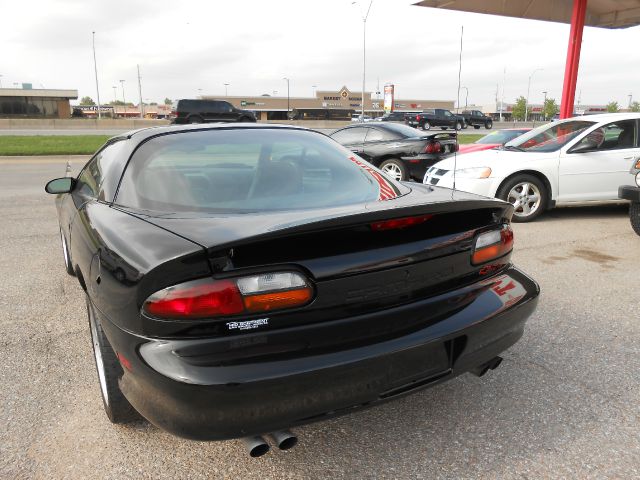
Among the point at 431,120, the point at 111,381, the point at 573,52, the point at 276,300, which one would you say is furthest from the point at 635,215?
the point at 431,120

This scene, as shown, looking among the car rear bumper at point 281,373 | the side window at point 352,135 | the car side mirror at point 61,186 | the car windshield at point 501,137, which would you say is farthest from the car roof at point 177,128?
the car windshield at point 501,137

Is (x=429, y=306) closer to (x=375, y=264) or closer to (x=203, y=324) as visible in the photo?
(x=375, y=264)

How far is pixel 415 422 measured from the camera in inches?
97.7

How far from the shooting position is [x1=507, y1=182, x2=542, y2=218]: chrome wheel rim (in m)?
7.18

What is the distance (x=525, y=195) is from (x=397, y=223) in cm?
584

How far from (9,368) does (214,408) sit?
79.4 inches

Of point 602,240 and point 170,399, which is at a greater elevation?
point 170,399

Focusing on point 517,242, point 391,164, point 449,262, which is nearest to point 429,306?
point 449,262

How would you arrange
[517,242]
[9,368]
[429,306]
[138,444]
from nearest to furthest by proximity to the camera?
[429,306]
[138,444]
[9,368]
[517,242]

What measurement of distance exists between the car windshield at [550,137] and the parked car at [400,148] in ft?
7.30

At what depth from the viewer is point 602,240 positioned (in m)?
6.18

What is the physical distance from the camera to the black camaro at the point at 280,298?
5.68ft

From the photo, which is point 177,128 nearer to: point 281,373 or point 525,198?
point 281,373

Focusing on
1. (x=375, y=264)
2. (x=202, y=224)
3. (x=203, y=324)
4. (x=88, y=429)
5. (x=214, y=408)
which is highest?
(x=202, y=224)
